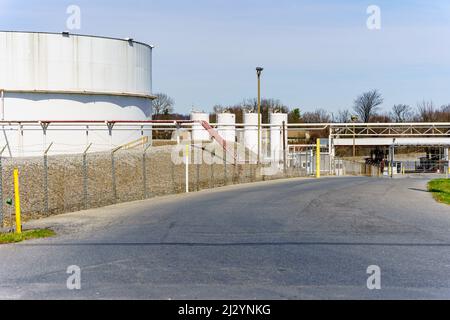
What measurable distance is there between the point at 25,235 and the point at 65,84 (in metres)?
30.0

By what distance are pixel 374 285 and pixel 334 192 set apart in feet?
47.2

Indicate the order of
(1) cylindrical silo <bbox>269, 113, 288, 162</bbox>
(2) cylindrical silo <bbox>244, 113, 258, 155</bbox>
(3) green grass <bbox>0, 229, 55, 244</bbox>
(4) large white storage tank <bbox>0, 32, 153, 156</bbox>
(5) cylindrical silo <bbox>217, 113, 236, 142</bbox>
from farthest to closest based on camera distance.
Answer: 1. (2) cylindrical silo <bbox>244, 113, 258, 155</bbox>
2. (1) cylindrical silo <bbox>269, 113, 288, 162</bbox>
3. (5) cylindrical silo <bbox>217, 113, 236, 142</bbox>
4. (4) large white storage tank <bbox>0, 32, 153, 156</bbox>
5. (3) green grass <bbox>0, 229, 55, 244</bbox>

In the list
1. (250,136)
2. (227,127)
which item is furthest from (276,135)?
(227,127)

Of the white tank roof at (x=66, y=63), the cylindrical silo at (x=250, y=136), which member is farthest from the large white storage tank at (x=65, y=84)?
the cylindrical silo at (x=250, y=136)

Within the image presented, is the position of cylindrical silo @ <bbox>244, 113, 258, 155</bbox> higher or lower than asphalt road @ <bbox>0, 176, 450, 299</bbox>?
higher

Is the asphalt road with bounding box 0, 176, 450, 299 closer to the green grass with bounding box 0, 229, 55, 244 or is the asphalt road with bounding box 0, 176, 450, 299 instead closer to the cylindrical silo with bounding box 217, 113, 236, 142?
the green grass with bounding box 0, 229, 55, 244

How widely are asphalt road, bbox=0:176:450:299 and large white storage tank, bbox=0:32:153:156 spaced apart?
25065 millimetres

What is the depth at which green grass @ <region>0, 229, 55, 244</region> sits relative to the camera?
12563mm

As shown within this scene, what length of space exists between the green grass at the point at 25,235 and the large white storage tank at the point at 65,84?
2730 cm

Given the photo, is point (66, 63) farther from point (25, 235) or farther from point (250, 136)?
point (25, 235)

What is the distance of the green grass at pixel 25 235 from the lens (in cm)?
1256

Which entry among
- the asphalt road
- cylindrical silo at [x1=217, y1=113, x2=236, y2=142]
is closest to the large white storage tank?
cylindrical silo at [x1=217, y1=113, x2=236, y2=142]

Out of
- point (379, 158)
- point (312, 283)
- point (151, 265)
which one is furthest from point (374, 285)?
point (379, 158)

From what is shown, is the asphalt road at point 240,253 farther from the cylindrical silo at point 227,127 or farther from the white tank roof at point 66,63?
the cylindrical silo at point 227,127
